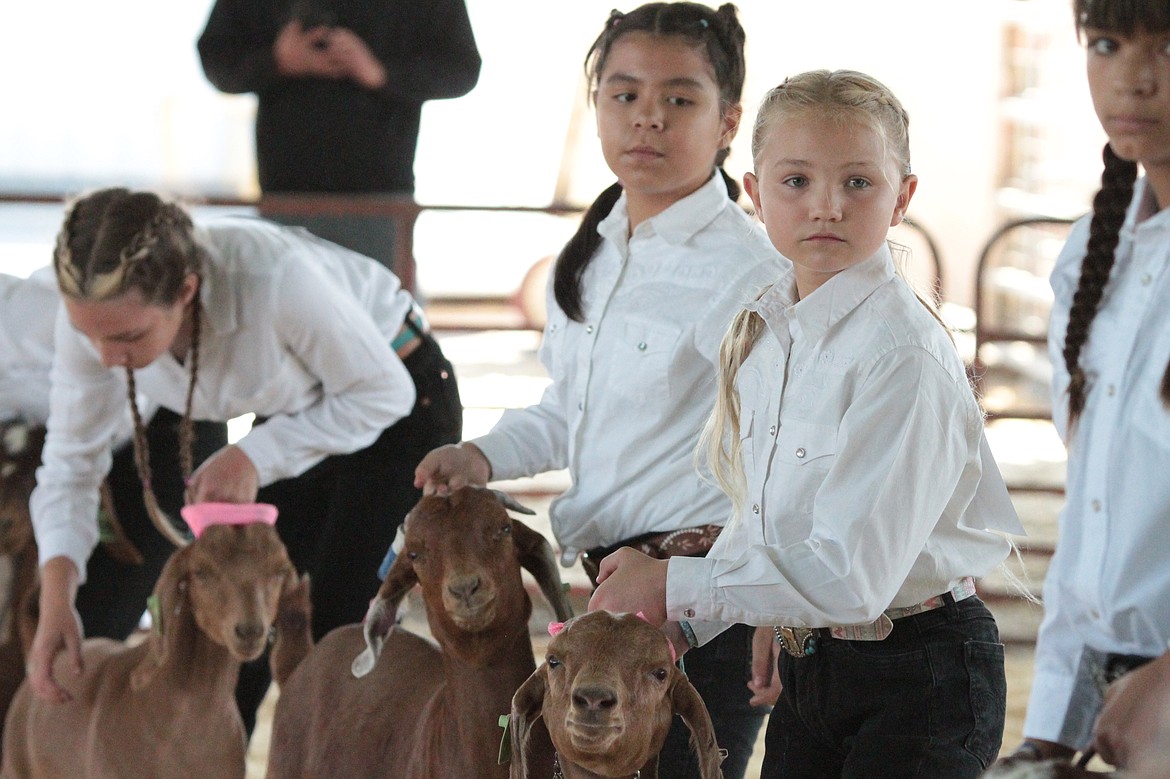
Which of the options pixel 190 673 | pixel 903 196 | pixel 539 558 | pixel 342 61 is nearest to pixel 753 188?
pixel 903 196

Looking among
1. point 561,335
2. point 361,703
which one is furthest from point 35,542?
point 561,335

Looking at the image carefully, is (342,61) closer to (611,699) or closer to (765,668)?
(765,668)

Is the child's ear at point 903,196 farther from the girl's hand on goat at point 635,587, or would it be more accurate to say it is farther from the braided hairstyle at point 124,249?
the braided hairstyle at point 124,249

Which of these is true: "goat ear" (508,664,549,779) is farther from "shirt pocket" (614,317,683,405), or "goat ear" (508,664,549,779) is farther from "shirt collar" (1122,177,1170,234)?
"shirt collar" (1122,177,1170,234)

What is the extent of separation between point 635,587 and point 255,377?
135 centimetres

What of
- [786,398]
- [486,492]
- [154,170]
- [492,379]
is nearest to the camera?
[786,398]

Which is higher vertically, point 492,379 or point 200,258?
point 200,258

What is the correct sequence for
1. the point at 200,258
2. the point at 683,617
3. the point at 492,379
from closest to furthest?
the point at 683,617 < the point at 200,258 < the point at 492,379

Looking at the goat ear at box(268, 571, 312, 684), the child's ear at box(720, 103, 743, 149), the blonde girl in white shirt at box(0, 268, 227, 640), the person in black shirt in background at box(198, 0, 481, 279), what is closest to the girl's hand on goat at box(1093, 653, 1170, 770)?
the child's ear at box(720, 103, 743, 149)

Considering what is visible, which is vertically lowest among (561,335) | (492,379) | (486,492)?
(492,379)

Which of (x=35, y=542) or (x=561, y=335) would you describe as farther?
(x=35, y=542)

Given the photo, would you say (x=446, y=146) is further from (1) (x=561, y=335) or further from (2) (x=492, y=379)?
(1) (x=561, y=335)

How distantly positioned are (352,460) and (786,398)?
139 cm

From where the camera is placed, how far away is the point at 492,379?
8148 millimetres
